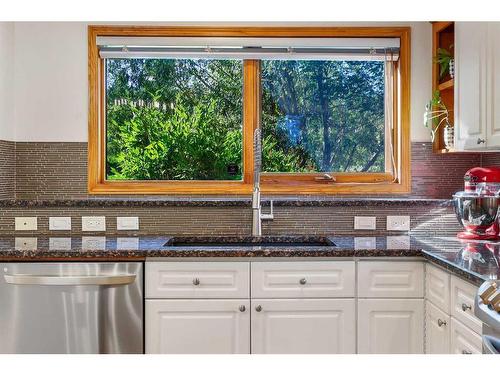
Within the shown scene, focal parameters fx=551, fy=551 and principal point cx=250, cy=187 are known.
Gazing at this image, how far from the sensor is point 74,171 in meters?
3.11

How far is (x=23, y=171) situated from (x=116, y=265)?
3.64 ft

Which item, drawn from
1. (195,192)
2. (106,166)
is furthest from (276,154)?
(106,166)

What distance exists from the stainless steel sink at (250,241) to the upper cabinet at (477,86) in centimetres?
88

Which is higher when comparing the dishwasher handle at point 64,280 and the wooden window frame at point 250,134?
the wooden window frame at point 250,134

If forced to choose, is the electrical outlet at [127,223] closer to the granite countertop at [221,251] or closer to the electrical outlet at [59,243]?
the electrical outlet at [59,243]

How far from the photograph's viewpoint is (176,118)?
326cm

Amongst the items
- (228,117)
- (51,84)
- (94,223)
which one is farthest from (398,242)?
(51,84)

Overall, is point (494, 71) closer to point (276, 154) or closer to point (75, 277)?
point (276, 154)

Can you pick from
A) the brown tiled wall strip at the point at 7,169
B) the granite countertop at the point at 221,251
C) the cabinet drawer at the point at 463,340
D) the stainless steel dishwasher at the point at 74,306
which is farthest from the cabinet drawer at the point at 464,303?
the brown tiled wall strip at the point at 7,169

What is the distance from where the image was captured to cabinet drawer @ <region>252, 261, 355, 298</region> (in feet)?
7.92

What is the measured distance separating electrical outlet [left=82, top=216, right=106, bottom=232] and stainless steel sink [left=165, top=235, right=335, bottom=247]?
0.42m

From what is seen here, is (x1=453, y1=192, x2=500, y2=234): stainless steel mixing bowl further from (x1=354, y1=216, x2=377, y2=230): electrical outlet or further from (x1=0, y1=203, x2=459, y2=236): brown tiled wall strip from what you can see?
(x1=354, y1=216, x2=377, y2=230): electrical outlet

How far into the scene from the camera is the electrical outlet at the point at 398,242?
245 cm

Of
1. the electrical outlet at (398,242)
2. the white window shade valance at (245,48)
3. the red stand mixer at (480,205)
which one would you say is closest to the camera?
the electrical outlet at (398,242)
